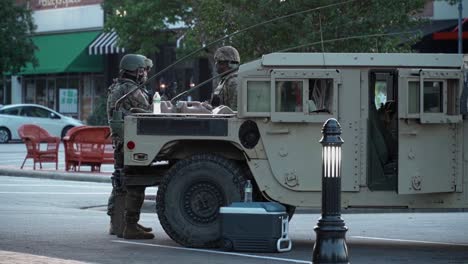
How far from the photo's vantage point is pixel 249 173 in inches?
493

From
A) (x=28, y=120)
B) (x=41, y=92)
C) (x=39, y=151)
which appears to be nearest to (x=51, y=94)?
(x=41, y=92)

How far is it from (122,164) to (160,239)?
3.21ft

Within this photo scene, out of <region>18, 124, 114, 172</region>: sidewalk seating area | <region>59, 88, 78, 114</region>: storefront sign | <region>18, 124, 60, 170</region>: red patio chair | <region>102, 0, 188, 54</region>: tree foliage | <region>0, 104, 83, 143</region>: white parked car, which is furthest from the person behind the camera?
<region>59, 88, 78, 114</region>: storefront sign

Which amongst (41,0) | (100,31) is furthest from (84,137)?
(41,0)

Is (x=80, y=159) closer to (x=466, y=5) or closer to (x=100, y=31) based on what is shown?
(x=466, y=5)

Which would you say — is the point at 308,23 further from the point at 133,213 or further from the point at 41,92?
the point at 41,92

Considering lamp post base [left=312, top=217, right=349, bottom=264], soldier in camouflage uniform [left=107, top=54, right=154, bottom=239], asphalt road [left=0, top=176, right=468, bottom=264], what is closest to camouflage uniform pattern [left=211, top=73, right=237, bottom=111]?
soldier in camouflage uniform [left=107, top=54, right=154, bottom=239]

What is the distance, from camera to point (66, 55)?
48.8 meters

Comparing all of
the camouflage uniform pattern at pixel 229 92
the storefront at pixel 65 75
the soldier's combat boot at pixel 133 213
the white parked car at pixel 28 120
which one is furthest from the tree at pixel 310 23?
the storefront at pixel 65 75

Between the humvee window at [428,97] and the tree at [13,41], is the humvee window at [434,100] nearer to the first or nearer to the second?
the humvee window at [428,97]

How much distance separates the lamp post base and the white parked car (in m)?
32.8

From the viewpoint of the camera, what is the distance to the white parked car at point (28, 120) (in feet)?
135

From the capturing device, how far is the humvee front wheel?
12.3m

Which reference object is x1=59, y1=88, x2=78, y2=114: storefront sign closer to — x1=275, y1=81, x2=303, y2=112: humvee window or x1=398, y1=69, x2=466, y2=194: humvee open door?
x1=275, y1=81, x2=303, y2=112: humvee window
